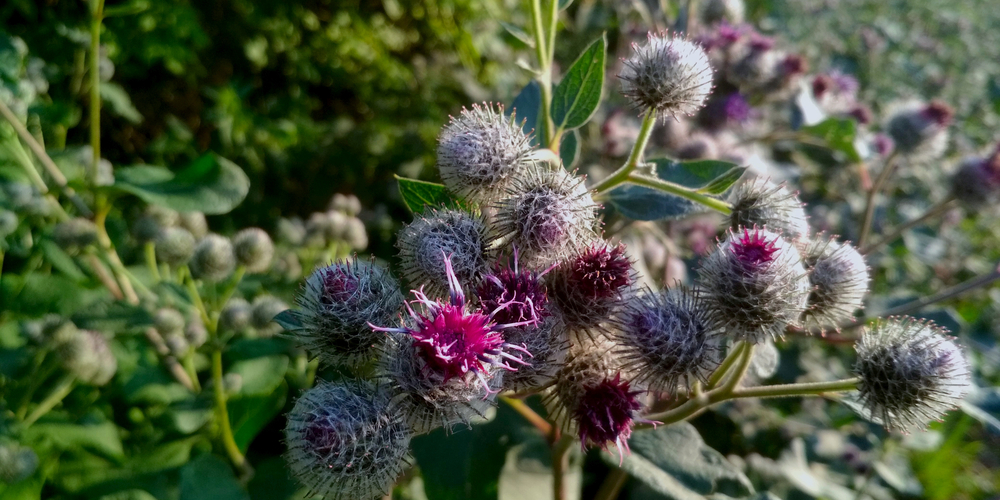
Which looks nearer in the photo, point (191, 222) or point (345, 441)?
point (345, 441)

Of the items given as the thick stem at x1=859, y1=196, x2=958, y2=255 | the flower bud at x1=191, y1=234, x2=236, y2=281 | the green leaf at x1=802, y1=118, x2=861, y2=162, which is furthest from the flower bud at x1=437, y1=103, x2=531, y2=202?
the thick stem at x1=859, y1=196, x2=958, y2=255

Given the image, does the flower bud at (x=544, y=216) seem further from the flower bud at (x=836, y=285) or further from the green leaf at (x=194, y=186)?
the green leaf at (x=194, y=186)

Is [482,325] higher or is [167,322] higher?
[482,325]

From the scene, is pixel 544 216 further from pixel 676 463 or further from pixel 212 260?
pixel 212 260

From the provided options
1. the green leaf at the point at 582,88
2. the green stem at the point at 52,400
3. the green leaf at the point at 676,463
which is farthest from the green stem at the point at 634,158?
the green stem at the point at 52,400

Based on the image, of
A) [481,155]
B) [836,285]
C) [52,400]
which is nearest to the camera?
[481,155]

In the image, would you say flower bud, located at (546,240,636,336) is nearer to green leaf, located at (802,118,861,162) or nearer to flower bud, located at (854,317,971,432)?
flower bud, located at (854,317,971,432)

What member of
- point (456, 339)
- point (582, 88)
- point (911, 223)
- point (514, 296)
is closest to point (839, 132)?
point (911, 223)
